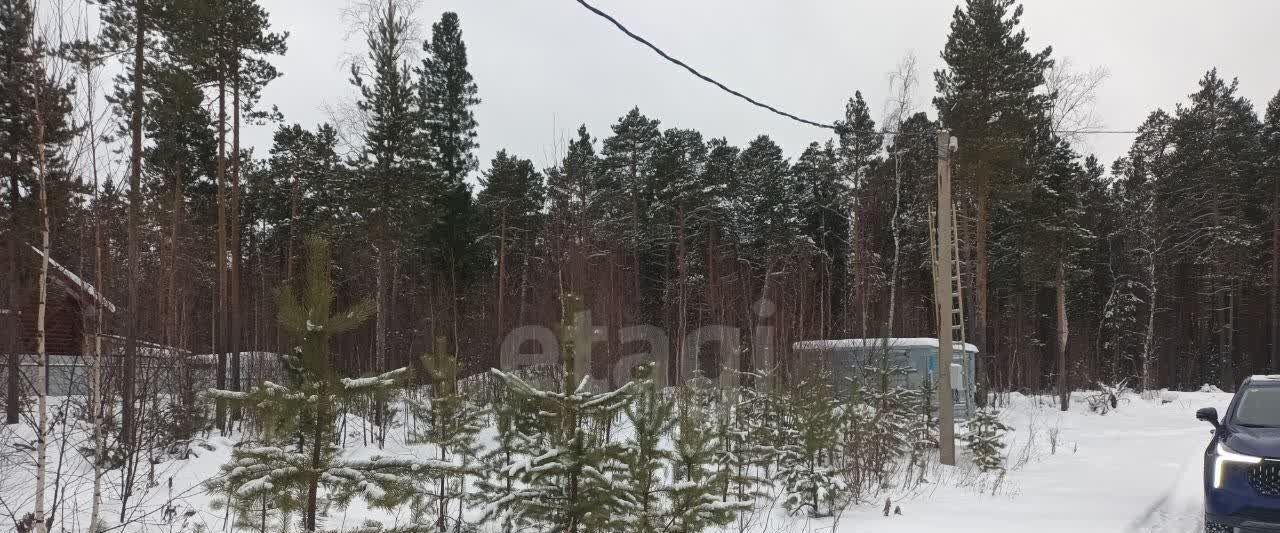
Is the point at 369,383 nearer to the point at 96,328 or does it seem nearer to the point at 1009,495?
the point at 96,328

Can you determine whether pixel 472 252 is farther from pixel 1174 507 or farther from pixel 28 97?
pixel 1174 507

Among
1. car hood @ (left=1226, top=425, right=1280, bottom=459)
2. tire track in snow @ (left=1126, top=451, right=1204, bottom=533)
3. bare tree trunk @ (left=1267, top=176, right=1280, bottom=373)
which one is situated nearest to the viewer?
car hood @ (left=1226, top=425, right=1280, bottom=459)

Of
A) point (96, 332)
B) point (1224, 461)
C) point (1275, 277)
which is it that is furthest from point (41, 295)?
point (1275, 277)

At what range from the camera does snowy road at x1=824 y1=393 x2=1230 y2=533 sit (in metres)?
7.61

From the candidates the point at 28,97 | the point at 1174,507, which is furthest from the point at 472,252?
the point at 1174,507

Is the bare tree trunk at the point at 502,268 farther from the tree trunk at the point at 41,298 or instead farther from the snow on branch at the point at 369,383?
the snow on branch at the point at 369,383

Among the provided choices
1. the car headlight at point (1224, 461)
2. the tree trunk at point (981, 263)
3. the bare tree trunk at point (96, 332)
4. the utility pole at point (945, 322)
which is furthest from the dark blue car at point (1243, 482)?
the tree trunk at point (981, 263)

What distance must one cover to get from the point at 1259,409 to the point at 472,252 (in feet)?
93.8

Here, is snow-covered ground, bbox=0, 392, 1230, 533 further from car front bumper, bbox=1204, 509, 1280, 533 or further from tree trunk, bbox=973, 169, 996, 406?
tree trunk, bbox=973, 169, 996, 406

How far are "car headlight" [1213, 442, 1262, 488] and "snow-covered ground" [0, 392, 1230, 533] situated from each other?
98 centimetres

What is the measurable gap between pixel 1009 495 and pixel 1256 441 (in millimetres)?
3173

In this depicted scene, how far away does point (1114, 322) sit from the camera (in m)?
39.3

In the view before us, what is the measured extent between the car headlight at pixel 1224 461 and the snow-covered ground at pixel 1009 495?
3.20ft

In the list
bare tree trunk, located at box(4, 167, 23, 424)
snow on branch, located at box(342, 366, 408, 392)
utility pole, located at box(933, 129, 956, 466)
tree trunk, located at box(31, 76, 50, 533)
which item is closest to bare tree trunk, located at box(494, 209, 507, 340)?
bare tree trunk, located at box(4, 167, 23, 424)
